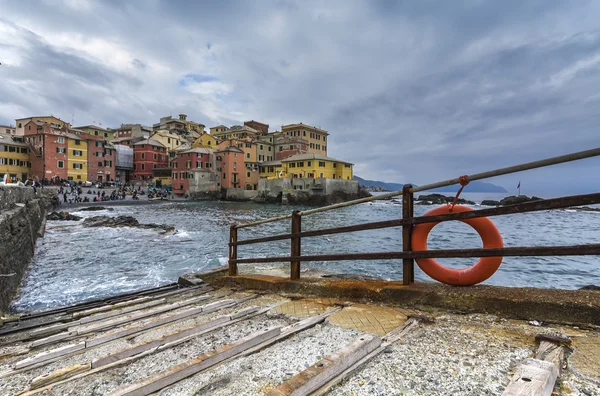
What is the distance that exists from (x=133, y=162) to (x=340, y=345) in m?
88.9

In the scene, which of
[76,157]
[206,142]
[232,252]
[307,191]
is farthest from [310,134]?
[232,252]

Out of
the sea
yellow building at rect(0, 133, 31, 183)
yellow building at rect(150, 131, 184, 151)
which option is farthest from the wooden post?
yellow building at rect(150, 131, 184, 151)

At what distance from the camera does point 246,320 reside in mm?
3678

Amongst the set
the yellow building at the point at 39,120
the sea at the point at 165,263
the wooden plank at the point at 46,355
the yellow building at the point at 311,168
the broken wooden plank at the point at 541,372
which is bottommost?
the sea at the point at 165,263

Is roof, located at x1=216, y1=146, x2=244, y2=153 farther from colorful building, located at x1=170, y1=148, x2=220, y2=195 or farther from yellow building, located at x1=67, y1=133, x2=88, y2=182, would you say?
yellow building, located at x1=67, y1=133, x2=88, y2=182

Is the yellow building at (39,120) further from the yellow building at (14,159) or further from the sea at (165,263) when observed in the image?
the sea at (165,263)

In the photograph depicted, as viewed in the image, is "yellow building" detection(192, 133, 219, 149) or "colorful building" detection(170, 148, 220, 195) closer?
"colorful building" detection(170, 148, 220, 195)

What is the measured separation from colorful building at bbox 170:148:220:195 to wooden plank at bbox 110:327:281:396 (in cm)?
7062

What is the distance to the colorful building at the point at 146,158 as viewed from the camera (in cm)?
7800

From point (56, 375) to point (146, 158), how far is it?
3359 inches

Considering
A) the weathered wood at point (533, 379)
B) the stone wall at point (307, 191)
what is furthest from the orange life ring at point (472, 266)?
the stone wall at point (307, 191)

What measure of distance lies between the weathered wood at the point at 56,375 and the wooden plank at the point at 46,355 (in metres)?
0.70

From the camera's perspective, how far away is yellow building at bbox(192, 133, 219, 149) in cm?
8278

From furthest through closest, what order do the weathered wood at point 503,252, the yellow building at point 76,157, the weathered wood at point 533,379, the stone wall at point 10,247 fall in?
1. the yellow building at point 76,157
2. the stone wall at point 10,247
3. the weathered wood at point 503,252
4. the weathered wood at point 533,379
